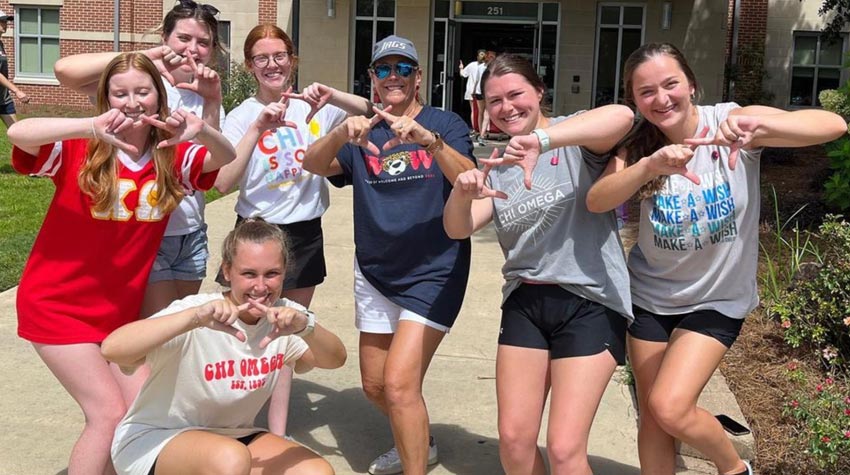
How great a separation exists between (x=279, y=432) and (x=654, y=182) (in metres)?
1.98

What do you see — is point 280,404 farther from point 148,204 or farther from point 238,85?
point 238,85

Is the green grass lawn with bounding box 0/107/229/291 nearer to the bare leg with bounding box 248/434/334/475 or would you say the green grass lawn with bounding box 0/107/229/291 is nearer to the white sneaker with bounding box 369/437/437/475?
the white sneaker with bounding box 369/437/437/475

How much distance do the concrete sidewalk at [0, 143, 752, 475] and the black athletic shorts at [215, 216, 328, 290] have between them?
31.4 inches

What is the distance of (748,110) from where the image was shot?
3135mm

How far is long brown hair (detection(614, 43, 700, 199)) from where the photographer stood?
325 centimetres

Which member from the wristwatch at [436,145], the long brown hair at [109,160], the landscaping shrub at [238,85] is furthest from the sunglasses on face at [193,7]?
the landscaping shrub at [238,85]

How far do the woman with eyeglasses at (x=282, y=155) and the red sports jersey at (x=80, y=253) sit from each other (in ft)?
2.56

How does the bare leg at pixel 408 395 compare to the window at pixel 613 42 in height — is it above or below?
below

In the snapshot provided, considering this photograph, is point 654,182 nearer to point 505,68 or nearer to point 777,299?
point 505,68

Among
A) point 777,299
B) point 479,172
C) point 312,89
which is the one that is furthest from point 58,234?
point 777,299

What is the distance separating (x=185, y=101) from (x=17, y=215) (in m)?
5.88

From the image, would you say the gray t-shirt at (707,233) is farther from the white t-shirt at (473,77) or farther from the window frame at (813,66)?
the window frame at (813,66)

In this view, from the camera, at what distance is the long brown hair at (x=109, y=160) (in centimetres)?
317

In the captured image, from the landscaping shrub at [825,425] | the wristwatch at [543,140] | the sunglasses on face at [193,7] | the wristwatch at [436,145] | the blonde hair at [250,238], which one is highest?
the sunglasses on face at [193,7]
